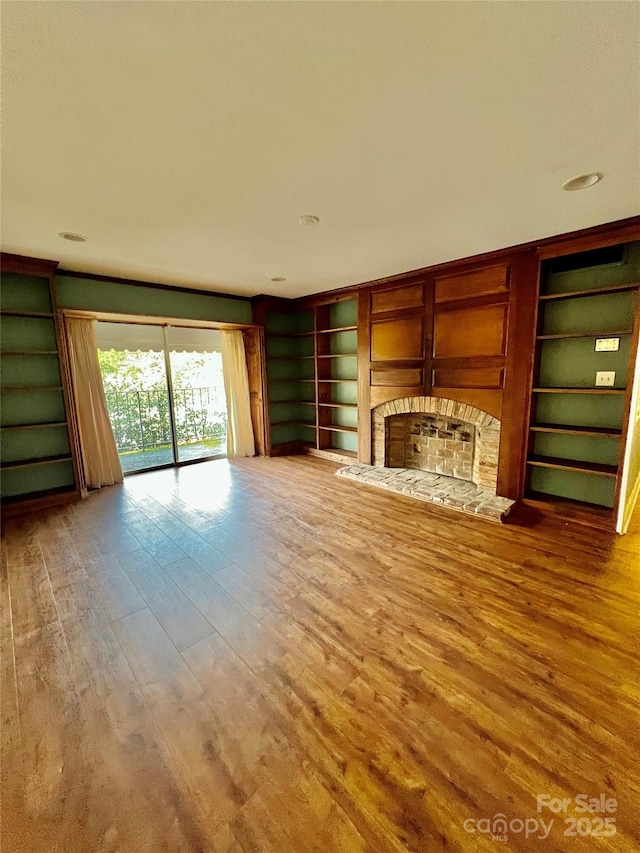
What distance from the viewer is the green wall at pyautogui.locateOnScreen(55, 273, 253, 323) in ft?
12.5

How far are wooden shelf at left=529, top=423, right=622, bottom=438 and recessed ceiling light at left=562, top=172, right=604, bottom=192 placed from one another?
73.5 inches

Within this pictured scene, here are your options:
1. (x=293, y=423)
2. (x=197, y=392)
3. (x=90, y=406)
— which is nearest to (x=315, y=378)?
(x=293, y=423)

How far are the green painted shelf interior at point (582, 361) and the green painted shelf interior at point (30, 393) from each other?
510 cm

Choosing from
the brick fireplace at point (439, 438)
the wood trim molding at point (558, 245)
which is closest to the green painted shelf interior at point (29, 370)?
the brick fireplace at point (439, 438)

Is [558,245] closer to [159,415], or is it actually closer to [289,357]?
[289,357]

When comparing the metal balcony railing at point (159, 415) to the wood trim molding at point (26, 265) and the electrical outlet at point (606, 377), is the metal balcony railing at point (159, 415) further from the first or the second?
the electrical outlet at point (606, 377)

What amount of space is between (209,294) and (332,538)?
3.88 meters

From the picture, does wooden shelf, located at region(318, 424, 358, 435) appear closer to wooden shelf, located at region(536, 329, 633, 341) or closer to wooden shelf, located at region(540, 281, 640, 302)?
wooden shelf, located at region(536, 329, 633, 341)

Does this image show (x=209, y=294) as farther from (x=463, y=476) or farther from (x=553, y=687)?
(x=553, y=687)

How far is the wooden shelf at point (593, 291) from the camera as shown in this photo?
2.69m

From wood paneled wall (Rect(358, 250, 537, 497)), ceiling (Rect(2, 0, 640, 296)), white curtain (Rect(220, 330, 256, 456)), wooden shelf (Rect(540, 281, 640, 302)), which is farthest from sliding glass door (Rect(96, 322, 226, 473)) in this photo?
wooden shelf (Rect(540, 281, 640, 302))

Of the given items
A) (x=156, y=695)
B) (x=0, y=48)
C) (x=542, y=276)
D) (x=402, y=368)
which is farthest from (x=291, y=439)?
(x=0, y=48)

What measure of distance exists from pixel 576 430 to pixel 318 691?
2.96 m

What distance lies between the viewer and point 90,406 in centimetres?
423
